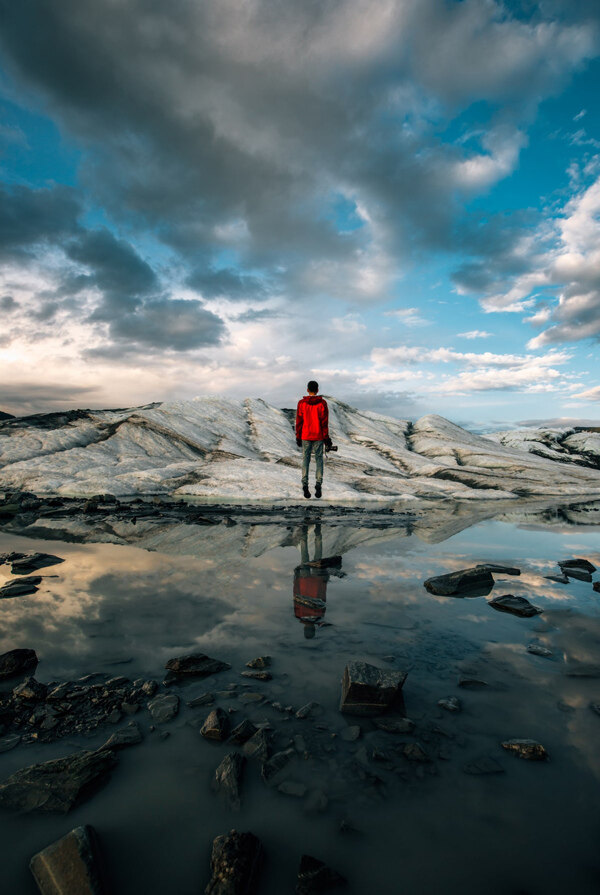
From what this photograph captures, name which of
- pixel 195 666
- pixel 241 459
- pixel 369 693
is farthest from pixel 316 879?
pixel 241 459

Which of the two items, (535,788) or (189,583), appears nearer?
(535,788)

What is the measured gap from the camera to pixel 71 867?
2.04m

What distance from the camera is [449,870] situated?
6.94 feet

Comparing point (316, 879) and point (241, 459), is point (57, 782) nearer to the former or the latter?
point (316, 879)

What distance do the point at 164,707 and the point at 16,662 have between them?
1697 mm

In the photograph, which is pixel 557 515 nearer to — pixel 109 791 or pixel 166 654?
pixel 166 654

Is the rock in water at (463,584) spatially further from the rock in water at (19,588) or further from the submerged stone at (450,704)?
the rock in water at (19,588)

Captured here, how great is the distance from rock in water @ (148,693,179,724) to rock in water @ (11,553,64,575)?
16.8 feet

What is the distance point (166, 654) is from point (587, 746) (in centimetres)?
358

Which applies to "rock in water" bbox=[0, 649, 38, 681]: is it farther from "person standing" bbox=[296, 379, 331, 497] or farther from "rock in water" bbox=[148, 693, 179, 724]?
"person standing" bbox=[296, 379, 331, 497]

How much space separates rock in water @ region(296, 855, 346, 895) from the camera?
2.03 meters

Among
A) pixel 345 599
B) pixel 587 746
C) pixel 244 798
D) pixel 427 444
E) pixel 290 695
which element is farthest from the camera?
pixel 427 444

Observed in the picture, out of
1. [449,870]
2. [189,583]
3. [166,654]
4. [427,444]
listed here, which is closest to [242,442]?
[427,444]

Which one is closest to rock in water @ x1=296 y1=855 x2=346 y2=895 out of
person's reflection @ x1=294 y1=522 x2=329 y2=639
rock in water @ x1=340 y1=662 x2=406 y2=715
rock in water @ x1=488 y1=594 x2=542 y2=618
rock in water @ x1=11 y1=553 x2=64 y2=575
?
rock in water @ x1=340 y1=662 x2=406 y2=715
